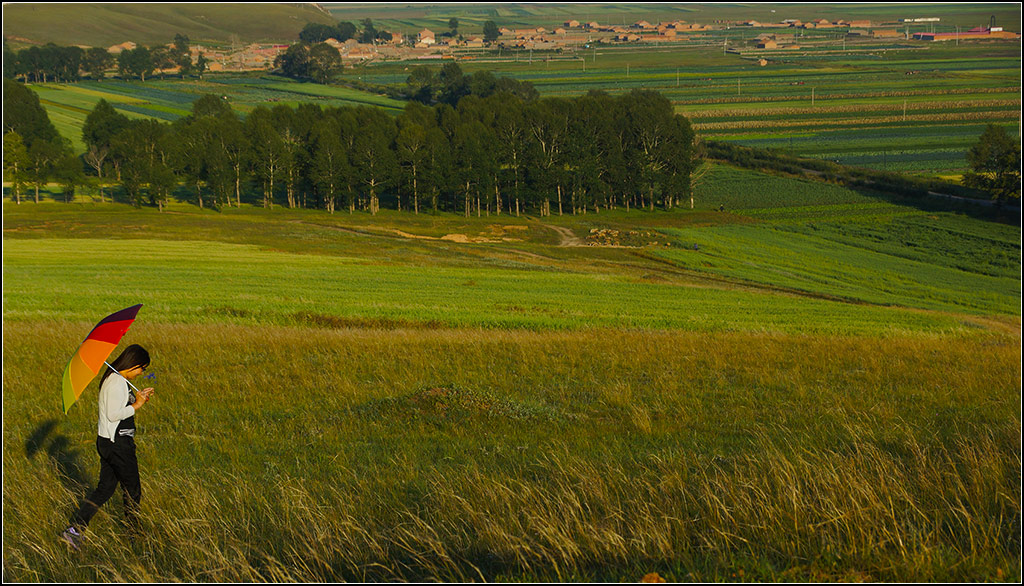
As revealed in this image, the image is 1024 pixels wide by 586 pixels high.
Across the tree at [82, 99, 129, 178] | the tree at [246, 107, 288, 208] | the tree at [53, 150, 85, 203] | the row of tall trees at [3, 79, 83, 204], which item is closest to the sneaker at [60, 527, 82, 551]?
the tree at [246, 107, 288, 208]

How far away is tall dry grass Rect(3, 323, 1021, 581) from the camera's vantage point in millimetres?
7562

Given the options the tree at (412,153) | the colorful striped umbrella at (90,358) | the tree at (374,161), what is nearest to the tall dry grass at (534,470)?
the colorful striped umbrella at (90,358)

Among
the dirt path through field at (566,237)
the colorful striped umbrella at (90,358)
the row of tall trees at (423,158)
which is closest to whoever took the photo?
the colorful striped umbrella at (90,358)

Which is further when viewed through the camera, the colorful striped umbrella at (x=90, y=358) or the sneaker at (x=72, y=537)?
the sneaker at (x=72, y=537)

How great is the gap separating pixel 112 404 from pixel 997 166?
4509 inches

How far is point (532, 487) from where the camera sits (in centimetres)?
923

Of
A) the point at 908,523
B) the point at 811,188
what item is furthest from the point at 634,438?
the point at 811,188

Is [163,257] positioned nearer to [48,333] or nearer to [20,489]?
[48,333]

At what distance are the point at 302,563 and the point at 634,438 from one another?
635 cm

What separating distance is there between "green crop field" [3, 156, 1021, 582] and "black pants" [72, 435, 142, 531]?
0.89ft

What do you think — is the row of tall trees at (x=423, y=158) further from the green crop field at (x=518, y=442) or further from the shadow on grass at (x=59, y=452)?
the shadow on grass at (x=59, y=452)

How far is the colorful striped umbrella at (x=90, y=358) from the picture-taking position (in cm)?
831

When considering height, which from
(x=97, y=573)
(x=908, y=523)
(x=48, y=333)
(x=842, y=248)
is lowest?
(x=842, y=248)

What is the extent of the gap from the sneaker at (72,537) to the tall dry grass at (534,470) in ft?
0.40
